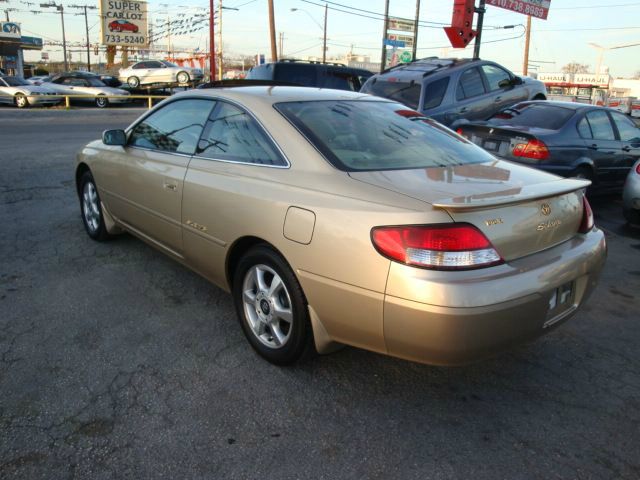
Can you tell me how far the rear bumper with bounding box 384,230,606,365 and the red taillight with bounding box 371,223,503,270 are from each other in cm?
4

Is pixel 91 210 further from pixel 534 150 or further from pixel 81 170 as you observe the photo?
pixel 534 150

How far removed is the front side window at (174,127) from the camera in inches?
145

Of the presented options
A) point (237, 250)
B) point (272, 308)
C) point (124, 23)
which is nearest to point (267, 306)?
point (272, 308)

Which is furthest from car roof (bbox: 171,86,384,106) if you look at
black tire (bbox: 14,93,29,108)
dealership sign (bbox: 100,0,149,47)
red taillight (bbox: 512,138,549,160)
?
dealership sign (bbox: 100,0,149,47)

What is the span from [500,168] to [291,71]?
1055cm

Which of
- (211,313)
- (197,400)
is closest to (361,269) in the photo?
(197,400)

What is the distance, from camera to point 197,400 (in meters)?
2.70

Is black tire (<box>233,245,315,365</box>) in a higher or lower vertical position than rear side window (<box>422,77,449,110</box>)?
lower

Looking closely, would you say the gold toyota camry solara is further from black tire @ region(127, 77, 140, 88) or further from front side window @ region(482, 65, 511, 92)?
black tire @ region(127, 77, 140, 88)

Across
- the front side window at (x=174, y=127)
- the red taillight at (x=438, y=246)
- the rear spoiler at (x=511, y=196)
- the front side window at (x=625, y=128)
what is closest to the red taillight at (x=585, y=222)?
the rear spoiler at (x=511, y=196)

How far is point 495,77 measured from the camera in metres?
10.2

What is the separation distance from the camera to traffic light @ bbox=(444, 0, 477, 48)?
13.8 metres

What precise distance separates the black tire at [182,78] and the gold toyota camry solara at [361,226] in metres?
28.2

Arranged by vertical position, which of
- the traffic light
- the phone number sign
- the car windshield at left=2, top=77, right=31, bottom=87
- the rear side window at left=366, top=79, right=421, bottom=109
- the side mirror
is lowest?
the side mirror
